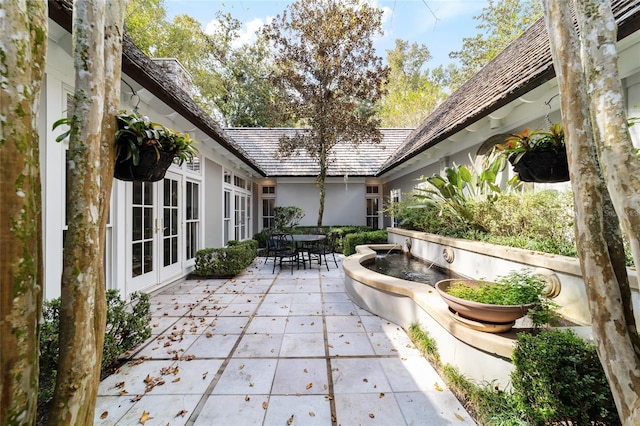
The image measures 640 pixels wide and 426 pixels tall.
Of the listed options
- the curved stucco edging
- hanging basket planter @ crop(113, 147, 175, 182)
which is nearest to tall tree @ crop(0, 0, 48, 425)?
hanging basket planter @ crop(113, 147, 175, 182)

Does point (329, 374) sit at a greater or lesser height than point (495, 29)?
lesser

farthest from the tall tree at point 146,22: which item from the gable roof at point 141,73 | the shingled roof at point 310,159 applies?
the gable roof at point 141,73

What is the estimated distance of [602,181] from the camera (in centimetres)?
129

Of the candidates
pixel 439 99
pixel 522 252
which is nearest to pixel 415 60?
pixel 439 99

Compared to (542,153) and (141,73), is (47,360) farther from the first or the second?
(542,153)

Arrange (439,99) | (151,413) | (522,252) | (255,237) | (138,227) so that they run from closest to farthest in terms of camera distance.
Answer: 1. (151,413)
2. (522,252)
3. (138,227)
4. (255,237)
5. (439,99)

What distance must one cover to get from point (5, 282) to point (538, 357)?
2.62 metres

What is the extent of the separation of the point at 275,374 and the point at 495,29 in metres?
21.4

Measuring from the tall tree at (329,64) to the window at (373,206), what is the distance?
3.66m

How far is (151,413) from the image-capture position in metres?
2.02

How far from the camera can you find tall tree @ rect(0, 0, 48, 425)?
908mm

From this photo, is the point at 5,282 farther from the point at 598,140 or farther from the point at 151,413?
the point at 598,140

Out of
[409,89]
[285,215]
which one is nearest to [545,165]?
[285,215]

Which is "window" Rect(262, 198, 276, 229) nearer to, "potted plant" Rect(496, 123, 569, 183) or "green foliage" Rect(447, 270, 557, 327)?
"potted plant" Rect(496, 123, 569, 183)
